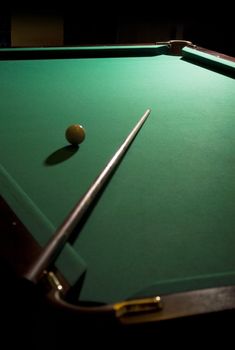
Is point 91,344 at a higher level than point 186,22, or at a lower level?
lower

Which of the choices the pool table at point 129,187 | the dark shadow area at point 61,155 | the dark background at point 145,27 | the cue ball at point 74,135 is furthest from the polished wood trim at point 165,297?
the dark background at point 145,27

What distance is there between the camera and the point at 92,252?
84cm

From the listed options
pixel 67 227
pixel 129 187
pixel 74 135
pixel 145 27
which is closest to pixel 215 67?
pixel 74 135

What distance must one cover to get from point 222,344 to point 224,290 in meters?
0.23

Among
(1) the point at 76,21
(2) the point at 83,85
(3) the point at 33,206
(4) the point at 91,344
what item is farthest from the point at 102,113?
(1) the point at 76,21

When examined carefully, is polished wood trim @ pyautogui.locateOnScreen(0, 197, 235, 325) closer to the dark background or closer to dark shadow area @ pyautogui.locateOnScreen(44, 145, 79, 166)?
dark shadow area @ pyautogui.locateOnScreen(44, 145, 79, 166)

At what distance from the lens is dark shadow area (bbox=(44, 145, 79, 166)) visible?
4.08 ft

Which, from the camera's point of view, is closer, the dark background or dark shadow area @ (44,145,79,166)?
dark shadow area @ (44,145,79,166)

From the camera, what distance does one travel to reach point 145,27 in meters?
5.60

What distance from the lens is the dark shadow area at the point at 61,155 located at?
1.24m

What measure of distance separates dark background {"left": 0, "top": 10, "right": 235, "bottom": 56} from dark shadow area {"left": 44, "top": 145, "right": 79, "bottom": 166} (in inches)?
166

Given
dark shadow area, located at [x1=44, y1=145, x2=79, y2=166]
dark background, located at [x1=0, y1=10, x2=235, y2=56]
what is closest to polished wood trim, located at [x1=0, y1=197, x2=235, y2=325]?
dark shadow area, located at [x1=44, y1=145, x2=79, y2=166]

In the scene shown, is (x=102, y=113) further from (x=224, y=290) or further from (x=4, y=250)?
(x=224, y=290)

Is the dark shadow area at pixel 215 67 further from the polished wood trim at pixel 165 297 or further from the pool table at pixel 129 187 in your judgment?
the polished wood trim at pixel 165 297
